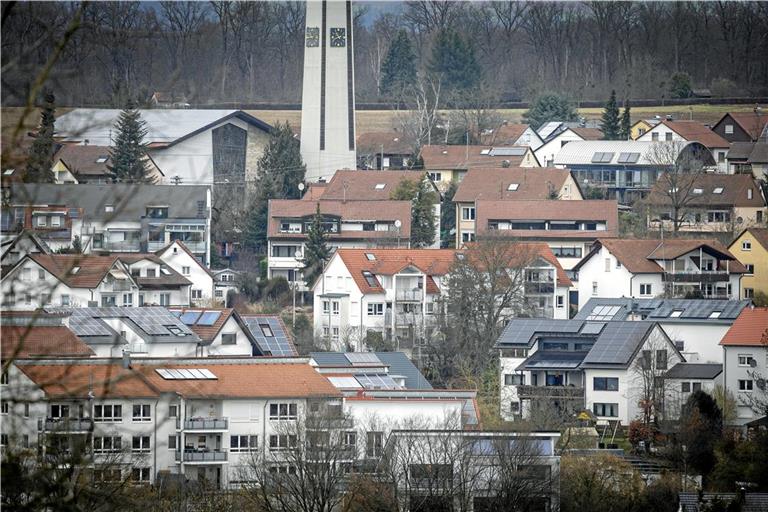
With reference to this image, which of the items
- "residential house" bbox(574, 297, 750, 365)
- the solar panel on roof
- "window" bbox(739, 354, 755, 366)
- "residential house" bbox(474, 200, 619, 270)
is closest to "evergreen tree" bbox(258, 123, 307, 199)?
"residential house" bbox(474, 200, 619, 270)

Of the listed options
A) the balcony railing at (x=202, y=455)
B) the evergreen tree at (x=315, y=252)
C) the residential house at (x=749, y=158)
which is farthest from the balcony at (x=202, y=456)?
the residential house at (x=749, y=158)

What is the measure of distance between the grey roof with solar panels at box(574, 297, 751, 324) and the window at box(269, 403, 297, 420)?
7630 millimetres

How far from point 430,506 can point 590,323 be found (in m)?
10.6

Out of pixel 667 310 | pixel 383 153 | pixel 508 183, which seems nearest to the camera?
pixel 667 310

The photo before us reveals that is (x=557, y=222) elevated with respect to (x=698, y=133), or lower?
lower

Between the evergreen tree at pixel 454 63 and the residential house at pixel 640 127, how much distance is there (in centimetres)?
649

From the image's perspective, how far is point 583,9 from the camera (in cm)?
5909

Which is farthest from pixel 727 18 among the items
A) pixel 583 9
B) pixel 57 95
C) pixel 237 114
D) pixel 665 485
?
pixel 57 95

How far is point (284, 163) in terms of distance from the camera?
38094mm

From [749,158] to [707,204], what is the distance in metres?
5.02

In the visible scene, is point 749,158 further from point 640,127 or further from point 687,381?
point 687,381

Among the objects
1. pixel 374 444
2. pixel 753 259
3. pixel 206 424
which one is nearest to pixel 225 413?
pixel 206 424

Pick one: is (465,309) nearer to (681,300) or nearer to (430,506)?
(681,300)

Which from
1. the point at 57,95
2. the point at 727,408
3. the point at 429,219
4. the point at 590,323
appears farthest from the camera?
the point at 429,219
